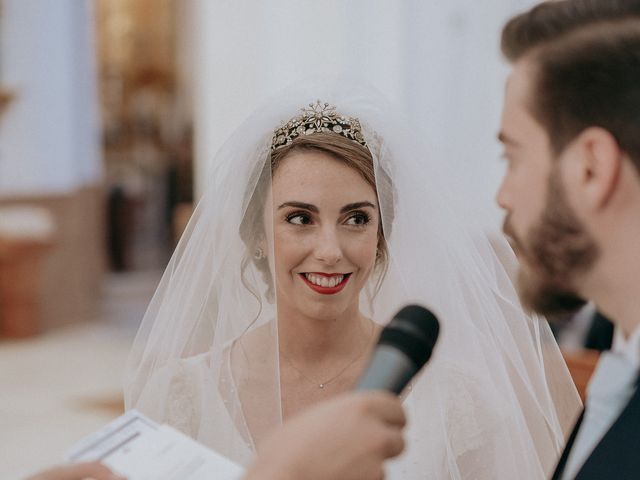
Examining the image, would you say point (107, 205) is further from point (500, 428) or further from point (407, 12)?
point (500, 428)

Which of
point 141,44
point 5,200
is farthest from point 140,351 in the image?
point 141,44

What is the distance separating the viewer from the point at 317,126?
1.84m

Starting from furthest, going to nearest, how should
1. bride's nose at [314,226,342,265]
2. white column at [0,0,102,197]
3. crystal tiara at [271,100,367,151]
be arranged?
1. white column at [0,0,102,197]
2. crystal tiara at [271,100,367,151]
3. bride's nose at [314,226,342,265]

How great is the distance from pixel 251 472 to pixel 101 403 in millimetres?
4470

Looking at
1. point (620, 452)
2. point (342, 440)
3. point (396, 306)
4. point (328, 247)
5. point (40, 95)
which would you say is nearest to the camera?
point (342, 440)

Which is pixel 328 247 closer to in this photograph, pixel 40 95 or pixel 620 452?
pixel 620 452

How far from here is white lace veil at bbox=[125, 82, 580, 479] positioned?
1775mm

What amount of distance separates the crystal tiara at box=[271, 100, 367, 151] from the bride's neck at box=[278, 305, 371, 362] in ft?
1.41

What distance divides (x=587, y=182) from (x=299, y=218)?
91 cm

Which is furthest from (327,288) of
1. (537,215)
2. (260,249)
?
(537,215)

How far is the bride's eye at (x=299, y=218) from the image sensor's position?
1.77m

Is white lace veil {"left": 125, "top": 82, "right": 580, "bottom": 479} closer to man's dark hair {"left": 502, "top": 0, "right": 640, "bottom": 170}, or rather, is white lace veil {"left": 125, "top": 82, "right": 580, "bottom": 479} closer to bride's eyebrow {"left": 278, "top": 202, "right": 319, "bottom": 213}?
bride's eyebrow {"left": 278, "top": 202, "right": 319, "bottom": 213}

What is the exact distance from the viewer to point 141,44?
9.86 meters

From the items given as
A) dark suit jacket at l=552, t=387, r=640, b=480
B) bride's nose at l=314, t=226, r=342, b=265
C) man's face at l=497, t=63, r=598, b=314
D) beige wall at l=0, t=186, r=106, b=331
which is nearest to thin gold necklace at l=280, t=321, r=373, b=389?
bride's nose at l=314, t=226, r=342, b=265
